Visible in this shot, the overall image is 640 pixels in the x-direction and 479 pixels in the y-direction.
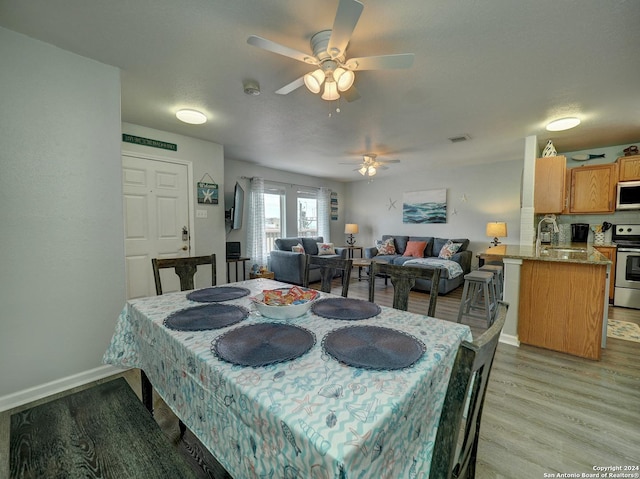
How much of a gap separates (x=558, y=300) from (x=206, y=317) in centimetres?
301

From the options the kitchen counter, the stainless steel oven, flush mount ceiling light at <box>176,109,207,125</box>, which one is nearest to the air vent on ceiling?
the kitchen counter

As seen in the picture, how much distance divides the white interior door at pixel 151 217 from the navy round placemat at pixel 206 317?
2.32 m

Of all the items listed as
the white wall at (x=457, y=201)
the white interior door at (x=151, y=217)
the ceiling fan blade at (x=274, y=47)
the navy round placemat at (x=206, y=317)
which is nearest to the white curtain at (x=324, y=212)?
the white wall at (x=457, y=201)

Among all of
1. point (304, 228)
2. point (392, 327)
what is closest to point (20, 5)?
point (392, 327)

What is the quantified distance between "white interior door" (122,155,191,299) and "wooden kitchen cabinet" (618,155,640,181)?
599cm

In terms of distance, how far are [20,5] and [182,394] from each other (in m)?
2.23

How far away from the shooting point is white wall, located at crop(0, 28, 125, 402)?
1.73 metres

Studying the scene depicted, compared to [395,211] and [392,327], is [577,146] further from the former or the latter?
[392,327]

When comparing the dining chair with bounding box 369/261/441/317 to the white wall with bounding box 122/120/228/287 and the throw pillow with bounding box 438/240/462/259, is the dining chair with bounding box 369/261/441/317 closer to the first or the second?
the white wall with bounding box 122/120/228/287

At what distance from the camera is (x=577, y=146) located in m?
4.04

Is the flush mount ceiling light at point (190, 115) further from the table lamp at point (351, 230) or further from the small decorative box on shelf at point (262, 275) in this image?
the table lamp at point (351, 230)

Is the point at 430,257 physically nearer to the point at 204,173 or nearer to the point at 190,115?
the point at 204,173

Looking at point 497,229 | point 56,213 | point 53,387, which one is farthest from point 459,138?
point 53,387

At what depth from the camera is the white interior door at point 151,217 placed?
10.2 ft
